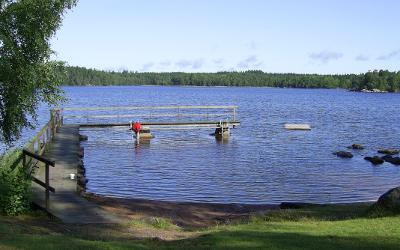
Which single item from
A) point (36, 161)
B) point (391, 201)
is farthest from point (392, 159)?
point (36, 161)

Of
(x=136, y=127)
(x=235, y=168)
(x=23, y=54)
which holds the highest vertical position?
(x=23, y=54)

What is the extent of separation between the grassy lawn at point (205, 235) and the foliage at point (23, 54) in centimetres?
504

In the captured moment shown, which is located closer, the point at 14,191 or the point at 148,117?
the point at 14,191

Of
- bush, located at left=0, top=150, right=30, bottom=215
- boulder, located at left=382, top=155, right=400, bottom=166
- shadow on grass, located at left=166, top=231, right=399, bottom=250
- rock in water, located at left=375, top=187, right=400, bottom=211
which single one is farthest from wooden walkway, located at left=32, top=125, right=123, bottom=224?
boulder, located at left=382, top=155, right=400, bottom=166

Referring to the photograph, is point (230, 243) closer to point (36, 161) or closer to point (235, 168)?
point (36, 161)

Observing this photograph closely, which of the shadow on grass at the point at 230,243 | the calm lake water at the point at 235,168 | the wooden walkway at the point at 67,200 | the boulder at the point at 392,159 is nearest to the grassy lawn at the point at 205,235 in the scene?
the shadow on grass at the point at 230,243

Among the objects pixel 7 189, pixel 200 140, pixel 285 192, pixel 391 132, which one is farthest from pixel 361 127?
pixel 7 189

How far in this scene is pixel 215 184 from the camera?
23.2m

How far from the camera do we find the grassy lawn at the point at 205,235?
27.6ft

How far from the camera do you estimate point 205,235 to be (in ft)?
32.1

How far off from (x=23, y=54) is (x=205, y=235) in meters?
9.09

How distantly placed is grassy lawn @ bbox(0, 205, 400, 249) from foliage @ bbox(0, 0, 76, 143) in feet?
16.5

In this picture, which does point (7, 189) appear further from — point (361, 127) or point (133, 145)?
point (361, 127)

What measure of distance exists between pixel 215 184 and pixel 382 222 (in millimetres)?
12638
